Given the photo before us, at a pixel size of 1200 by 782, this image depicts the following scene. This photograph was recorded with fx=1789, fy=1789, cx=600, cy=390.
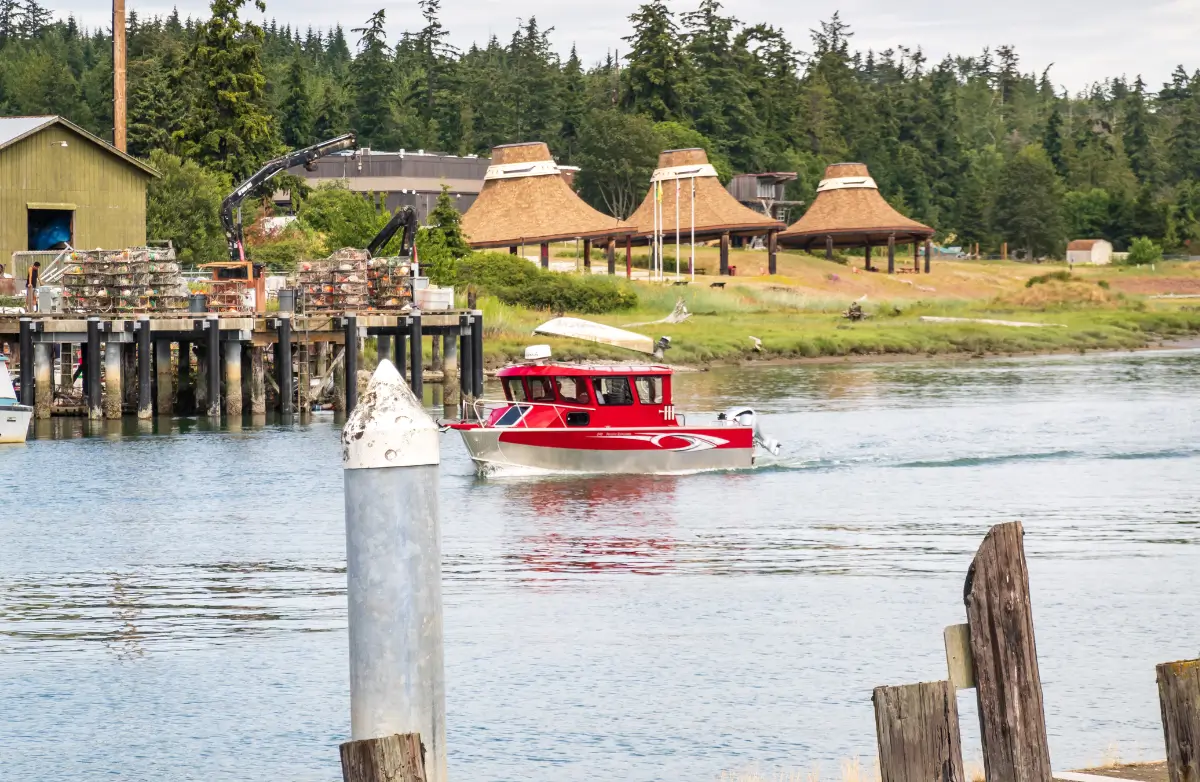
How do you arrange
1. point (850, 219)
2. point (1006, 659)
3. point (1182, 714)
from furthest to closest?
point (850, 219) → point (1006, 659) → point (1182, 714)

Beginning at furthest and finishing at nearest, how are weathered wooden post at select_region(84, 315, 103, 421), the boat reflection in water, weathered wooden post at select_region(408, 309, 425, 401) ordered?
weathered wooden post at select_region(408, 309, 425, 401) < weathered wooden post at select_region(84, 315, 103, 421) < the boat reflection in water

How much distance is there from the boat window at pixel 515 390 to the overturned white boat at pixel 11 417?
47.6 feet

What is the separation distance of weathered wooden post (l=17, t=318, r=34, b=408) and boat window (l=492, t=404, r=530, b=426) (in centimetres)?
1726

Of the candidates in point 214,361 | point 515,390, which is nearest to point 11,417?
point 214,361

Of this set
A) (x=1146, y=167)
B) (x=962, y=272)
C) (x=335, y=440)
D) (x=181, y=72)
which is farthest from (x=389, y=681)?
(x=1146, y=167)

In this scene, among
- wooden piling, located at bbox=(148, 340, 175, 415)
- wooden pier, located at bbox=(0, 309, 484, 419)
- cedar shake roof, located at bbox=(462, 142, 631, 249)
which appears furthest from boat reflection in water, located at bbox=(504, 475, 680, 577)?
cedar shake roof, located at bbox=(462, 142, 631, 249)

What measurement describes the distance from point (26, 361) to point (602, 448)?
2001 centimetres

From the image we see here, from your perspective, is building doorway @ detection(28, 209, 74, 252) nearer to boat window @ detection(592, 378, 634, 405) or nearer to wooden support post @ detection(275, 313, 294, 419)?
wooden support post @ detection(275, 313, 294, 419)

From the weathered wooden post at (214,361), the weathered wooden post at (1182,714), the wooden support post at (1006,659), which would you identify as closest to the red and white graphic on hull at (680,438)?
the weathered wooden post at (214,361)

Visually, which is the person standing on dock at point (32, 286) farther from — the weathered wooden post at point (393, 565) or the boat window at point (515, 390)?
the weathered wooden post at point (393, 565)

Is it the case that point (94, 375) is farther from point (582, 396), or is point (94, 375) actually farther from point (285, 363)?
point (582, 396)

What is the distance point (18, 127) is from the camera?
6056 centimetres

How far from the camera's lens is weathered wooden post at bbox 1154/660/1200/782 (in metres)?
8.05

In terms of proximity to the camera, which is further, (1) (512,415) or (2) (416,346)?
(2) (416,346)
